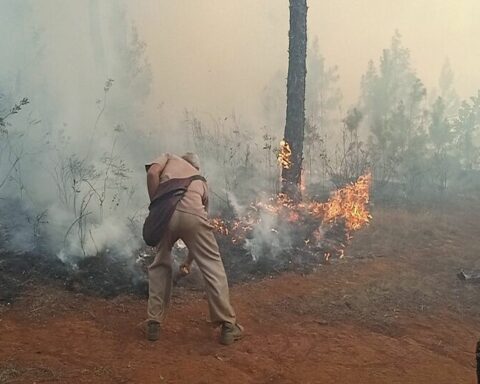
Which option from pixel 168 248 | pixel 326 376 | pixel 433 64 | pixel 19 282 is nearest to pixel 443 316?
pixel 326 376

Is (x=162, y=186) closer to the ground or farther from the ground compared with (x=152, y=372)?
farther from the ground

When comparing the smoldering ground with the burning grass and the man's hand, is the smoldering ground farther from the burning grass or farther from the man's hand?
the man's hand

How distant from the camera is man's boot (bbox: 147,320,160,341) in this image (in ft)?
15.0

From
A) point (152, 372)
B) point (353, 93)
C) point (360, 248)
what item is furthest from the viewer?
point (353, 93)

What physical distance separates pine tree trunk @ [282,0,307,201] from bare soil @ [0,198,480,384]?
2577 millimetres

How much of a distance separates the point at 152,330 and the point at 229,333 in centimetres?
72

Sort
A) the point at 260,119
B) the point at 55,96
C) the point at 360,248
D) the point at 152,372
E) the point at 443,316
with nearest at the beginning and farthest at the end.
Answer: the point at 152,372 → the point at 443,316 → the point at 360,248 → the point at 55,96 → the point at 260,119

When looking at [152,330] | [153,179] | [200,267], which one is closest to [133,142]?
[153,179]

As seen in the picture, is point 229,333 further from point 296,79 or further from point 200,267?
point 296,79

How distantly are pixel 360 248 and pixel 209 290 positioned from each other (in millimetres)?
4118

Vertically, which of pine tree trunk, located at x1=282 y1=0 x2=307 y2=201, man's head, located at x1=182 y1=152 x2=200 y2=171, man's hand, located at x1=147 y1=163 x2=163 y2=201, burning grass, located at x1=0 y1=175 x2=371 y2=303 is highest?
pine tree trunk, located at x1=282 y1=0 x2=307 y2=201

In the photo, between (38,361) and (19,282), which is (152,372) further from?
(19,282)

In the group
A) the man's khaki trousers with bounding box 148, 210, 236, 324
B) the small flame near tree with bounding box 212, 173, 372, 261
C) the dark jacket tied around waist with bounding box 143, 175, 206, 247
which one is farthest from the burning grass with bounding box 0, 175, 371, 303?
the dark jacket tied around waist with bounding box 143, 175, 206, 247

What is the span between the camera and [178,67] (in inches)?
581
